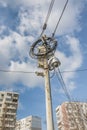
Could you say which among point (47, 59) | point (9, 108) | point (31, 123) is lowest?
point (47, 59)

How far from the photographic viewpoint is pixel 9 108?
91000mm

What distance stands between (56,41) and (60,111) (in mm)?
106669

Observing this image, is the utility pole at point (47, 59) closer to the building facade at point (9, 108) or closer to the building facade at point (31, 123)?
the building facade at point (9, 108)

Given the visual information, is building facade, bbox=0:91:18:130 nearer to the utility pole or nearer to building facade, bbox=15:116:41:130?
building facade, bbox=15:116:41:130

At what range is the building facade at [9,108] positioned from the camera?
85.4 metres

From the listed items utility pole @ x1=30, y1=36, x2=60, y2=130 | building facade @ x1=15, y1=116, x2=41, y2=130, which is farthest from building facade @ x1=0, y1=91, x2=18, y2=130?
utility pole @ x1=30, y1=36, x2=60, y2=130

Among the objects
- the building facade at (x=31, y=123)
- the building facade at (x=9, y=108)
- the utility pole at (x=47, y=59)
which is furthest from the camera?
the building facade at (x=31, y=123)

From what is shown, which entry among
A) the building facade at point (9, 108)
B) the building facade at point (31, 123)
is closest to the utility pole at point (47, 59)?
the building facade at point (9, 108)

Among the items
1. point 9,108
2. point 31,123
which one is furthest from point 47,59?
point 31,123

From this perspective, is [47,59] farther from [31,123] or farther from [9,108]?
[31,123]

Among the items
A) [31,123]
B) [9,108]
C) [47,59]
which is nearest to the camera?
[47,59]

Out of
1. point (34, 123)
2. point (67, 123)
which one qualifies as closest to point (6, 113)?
point (67, 123)

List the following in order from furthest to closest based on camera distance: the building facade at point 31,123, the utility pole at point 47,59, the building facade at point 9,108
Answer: the building facade at point 31,123 < the building facade at point 9,108 < the utility pole at point 47,59

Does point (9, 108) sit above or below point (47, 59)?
above
